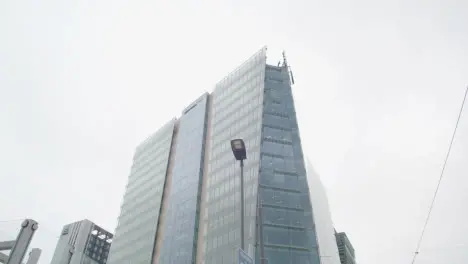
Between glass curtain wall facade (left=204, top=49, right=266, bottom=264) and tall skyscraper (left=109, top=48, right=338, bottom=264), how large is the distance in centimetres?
16

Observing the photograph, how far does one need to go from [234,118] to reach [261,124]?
7825 millimetres

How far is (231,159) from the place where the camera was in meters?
56.3

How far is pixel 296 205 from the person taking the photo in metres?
46.6

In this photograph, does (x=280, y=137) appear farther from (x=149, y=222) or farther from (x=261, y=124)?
(x=149, y=222)

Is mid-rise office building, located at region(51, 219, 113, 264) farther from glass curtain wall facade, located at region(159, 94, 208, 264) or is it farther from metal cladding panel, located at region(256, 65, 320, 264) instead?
metal cladding panel, located at region(256, 65, 320, 264)

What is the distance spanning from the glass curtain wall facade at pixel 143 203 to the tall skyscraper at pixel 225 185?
25 cm

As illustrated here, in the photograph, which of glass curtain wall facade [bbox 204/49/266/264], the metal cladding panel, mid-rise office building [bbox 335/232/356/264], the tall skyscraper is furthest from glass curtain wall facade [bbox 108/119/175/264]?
mid-rise office building [bbox 335/232/356/264]

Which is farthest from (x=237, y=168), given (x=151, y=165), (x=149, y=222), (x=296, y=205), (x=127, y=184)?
(x=127, y=184)

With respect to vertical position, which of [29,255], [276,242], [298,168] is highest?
[298,168]

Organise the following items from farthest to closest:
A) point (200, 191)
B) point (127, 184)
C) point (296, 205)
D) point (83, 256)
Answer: point (83, 256) → point (127, 184) → point (200, 191) → point (296, 205)

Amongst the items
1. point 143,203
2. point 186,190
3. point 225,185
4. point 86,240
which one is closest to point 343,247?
point 143,203

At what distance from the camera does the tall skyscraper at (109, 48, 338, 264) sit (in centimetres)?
4519

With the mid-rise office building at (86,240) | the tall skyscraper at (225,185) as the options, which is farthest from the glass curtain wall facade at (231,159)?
the mid-rise office building at (86,240)

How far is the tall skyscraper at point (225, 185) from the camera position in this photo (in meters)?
45.2
